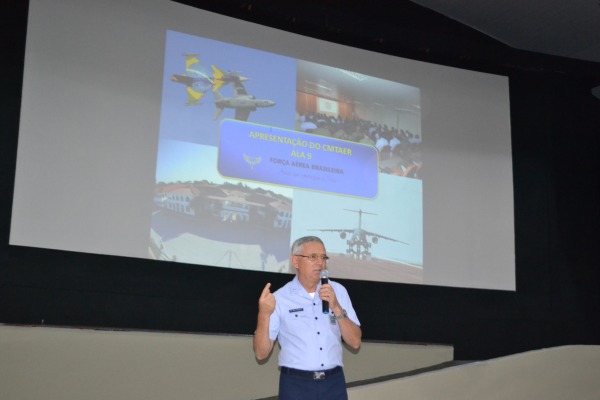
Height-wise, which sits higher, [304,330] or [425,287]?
[425,287]

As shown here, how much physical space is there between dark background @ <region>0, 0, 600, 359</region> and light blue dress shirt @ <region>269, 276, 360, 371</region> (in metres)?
1.86

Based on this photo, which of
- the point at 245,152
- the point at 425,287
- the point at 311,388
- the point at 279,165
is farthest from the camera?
the point at 425,287

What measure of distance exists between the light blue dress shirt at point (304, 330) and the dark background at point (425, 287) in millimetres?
1860

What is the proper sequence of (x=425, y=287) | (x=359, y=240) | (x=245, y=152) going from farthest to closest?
(x=425, y=287) → (x=359, y=240) → (x=245, y=152)

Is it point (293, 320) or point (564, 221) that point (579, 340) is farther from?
point (293, 320)

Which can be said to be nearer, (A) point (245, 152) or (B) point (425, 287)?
(A) point (245, 152)

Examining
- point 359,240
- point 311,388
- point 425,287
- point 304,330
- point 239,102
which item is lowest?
point 311,388

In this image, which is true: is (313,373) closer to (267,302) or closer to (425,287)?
(267,302)

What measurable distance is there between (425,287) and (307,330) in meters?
3.07

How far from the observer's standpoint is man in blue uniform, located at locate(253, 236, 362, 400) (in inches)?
109

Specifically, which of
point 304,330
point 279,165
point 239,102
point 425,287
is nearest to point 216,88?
point 239,102

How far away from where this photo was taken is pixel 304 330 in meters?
2.82

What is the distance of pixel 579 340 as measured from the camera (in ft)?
21.3

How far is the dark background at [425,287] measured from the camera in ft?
14.0
